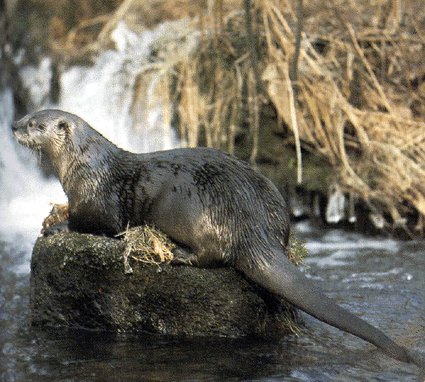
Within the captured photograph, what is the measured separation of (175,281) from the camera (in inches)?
134

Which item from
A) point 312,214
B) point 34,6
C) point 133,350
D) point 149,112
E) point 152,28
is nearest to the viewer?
point 133,350

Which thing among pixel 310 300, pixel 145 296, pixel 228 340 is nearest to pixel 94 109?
pixel 145 296

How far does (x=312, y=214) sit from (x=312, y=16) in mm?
1693

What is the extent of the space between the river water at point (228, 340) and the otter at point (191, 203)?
0.82 feet

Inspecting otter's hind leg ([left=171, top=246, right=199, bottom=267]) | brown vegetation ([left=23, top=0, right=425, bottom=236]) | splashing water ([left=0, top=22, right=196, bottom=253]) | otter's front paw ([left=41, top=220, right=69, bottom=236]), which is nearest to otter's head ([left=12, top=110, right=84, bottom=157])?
otter's front paw ([left=41, top=220, right=69, bottom=236])

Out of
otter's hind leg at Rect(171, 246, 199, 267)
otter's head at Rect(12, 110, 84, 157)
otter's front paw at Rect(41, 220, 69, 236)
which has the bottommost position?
otter's hind leg at Rect(171, 246, 199, 267)

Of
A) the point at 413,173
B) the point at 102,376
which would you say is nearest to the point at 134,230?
the point at 102,376

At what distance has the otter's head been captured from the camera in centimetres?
371

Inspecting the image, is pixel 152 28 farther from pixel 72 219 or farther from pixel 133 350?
pixel 133 350

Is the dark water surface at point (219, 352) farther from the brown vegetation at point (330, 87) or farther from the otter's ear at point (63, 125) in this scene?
the brown vegetation at point (330, 87)

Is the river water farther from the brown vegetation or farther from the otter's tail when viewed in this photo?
the brown vegetation

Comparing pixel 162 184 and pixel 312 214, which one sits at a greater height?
pixel 162 184

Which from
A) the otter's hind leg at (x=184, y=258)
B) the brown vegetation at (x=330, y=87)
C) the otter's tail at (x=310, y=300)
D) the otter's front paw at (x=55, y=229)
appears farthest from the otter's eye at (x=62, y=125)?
the brown vegetation at (x=330, y=87)

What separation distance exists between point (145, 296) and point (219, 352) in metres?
0.41
